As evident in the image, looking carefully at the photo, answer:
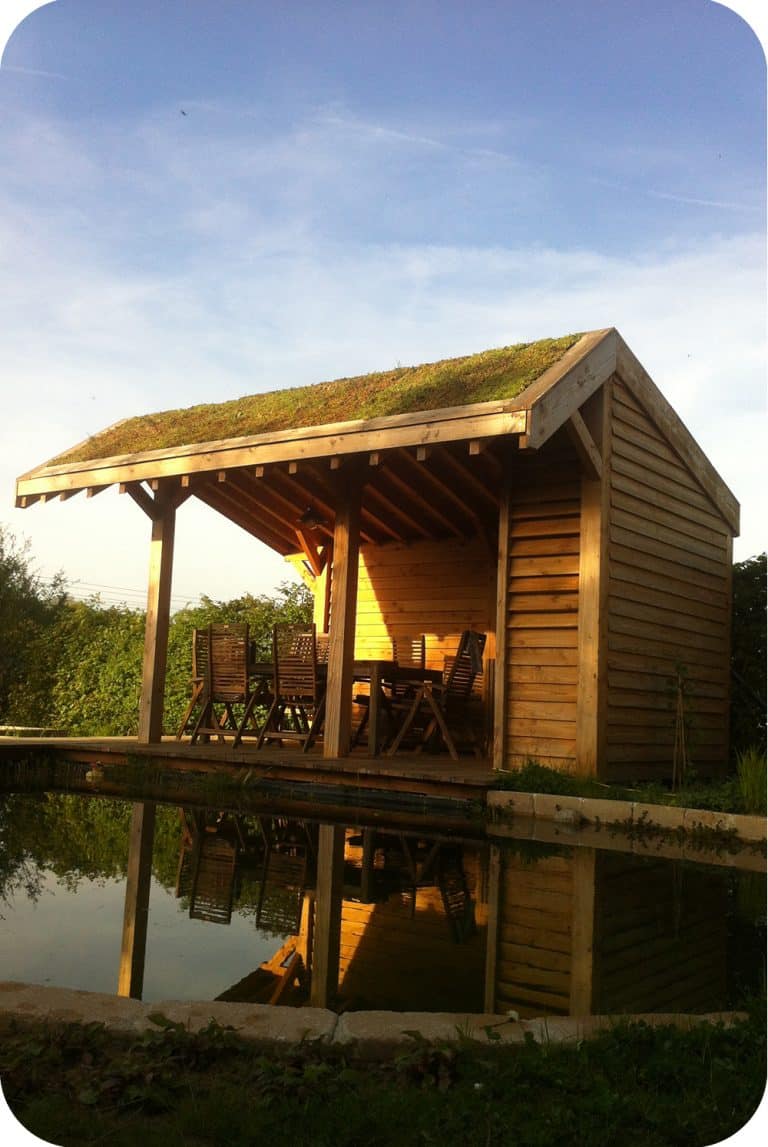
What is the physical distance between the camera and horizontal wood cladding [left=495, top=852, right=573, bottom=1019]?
353 cm

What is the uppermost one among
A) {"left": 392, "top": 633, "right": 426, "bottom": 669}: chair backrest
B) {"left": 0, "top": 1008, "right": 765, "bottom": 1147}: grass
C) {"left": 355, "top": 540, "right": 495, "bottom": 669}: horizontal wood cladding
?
{"left": 355, "top": 540, "right": 495, "bottom": 669}: horizontal wood cladding

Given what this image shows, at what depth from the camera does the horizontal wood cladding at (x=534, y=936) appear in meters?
3.53

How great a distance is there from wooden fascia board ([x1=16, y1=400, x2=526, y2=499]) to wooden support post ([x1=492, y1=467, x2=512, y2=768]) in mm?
1443

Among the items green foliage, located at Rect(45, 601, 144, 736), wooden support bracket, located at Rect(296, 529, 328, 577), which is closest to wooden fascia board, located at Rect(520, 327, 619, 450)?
wooden support bracket, located at Rect(296, 529, 328, 577)

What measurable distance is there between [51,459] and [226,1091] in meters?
9.67

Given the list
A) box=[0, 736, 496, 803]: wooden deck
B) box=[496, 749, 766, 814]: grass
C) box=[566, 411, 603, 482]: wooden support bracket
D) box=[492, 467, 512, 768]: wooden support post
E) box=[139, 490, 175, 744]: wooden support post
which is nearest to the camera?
box=[496, 749, 766, 814]: grass

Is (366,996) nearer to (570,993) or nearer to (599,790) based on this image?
(570,993)

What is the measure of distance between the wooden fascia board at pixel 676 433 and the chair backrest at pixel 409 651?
3.72 meters

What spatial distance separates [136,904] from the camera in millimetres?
4852

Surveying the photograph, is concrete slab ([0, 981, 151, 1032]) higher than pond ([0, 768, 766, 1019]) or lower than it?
higher

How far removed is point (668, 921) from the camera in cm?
464

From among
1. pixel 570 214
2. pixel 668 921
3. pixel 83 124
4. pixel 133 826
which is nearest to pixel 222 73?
pixel 83 124

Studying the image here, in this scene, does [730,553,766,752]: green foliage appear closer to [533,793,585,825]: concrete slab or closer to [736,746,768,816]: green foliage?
[736,746,768,816]: green foliage

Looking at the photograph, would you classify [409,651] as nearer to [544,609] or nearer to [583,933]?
[544,609]
